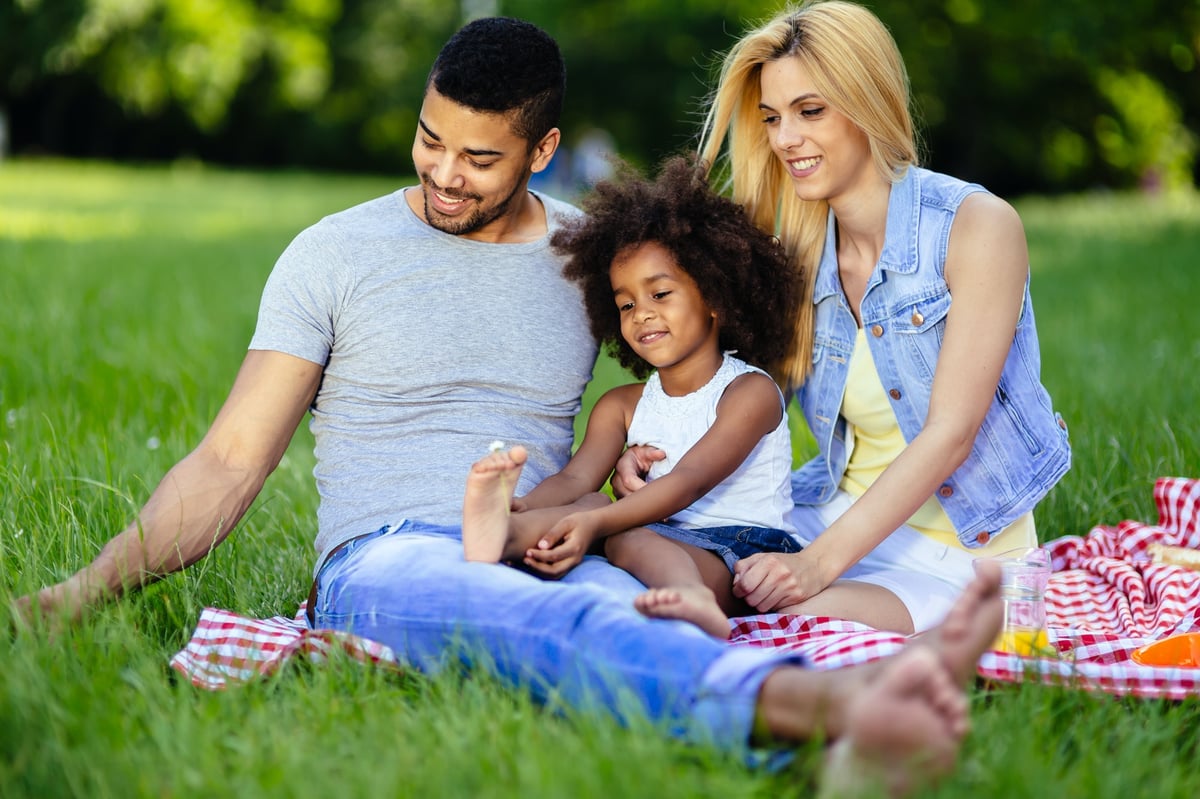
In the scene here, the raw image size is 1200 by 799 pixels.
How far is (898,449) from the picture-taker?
11.7 ft

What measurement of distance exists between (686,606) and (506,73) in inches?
62.8

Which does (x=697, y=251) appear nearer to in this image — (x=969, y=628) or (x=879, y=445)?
(x=879, y=445)

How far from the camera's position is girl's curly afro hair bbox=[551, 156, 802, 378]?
11.3ft

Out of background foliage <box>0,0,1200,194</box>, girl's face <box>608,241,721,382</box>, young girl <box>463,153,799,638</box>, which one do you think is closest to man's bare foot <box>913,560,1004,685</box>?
young girl <box>463,153,799,638</box>

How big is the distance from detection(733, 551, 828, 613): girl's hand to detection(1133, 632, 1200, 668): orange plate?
2.64 ft

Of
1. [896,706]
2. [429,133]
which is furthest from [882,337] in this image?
[896,706]

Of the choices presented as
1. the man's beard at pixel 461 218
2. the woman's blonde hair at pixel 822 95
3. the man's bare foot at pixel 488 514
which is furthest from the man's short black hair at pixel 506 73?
the man's bare foot at pixel 488 514

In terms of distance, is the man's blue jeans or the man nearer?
the man's blue jeans

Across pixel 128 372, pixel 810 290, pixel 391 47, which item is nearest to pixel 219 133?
pixel 391 47

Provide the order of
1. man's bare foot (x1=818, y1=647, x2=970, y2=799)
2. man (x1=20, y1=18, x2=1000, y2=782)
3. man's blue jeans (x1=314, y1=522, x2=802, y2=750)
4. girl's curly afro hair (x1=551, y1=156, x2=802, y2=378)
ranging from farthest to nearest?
girl's curly afro hair (x1=551, y1=156, x2=802, y2=378)
man (x1=20, y1=18, x2=1000, y2=782)
man's blue jeans (x1=314, y1=522, x2=802, y2=750)
man's bare foot (x1=818, y1=647, x2=970, y2=799)

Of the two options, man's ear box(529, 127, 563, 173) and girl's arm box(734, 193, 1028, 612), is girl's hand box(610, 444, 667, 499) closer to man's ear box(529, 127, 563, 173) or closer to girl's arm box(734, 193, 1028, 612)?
girl's arm box(734, 193, 1028, 612)

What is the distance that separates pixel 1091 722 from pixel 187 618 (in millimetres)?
2117

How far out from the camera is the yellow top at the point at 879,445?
3.50 metres

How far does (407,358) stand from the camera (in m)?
3.28
